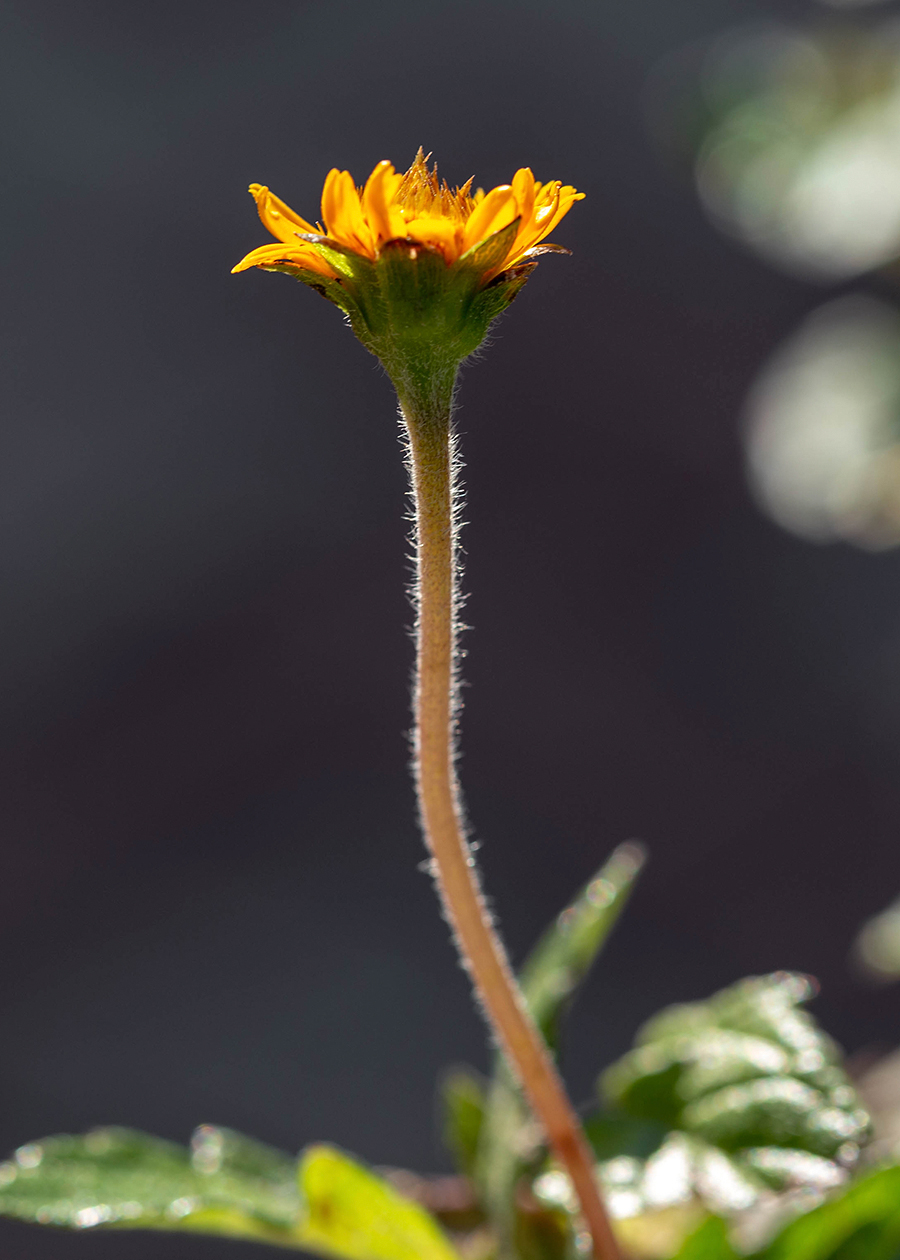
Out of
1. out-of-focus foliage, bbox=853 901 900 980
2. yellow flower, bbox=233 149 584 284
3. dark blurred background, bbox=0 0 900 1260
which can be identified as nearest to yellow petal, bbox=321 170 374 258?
yellow flower, bbox=233 149 584 284

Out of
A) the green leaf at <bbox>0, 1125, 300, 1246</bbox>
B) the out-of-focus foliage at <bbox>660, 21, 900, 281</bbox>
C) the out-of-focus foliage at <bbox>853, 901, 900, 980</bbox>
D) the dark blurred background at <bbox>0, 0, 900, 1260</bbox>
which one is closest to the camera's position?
the green leaf at <bbox>0, 1125, 300, 1246</bbox>

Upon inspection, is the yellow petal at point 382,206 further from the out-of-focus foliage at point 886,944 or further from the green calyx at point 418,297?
the out-of-focus foliage at point 886,944

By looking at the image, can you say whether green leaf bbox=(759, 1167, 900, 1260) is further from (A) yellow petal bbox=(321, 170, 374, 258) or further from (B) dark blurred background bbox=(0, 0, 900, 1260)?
(B) dark blurred background bbox=(0, 0, 900, 1260)

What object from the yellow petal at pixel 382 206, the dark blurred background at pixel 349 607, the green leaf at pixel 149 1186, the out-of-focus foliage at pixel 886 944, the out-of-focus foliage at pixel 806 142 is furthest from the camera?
the dark blurred background at pixel 349 607

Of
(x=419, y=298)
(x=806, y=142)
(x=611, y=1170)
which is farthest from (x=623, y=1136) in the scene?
(x=806, y=142)

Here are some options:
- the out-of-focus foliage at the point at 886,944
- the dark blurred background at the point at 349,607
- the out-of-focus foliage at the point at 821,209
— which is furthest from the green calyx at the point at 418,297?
the dark blurred background at the point at 349,607

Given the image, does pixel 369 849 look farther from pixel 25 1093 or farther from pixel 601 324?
pixel 601 324
